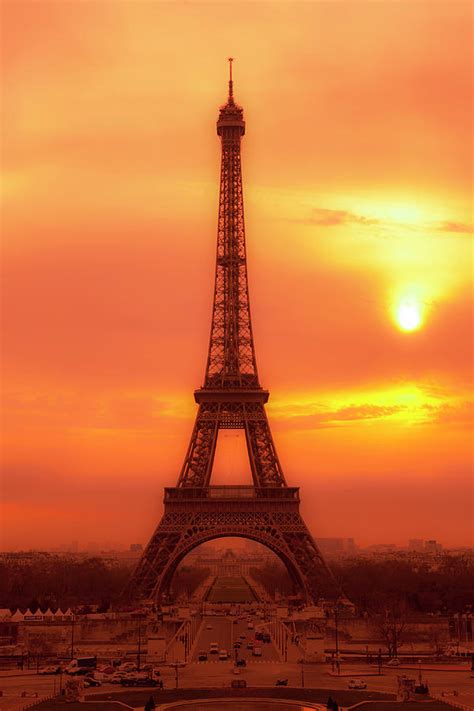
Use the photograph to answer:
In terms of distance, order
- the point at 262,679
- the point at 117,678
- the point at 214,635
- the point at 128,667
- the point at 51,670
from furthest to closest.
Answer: the point at 214,635 → the point at 51,670 → the point at 128,667 → the point at 117,678 → the point at 262,679

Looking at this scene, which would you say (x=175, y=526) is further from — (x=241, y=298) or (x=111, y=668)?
(x=111, y=668)

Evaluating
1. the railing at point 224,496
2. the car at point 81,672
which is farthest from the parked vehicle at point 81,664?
the railing at point 224,496

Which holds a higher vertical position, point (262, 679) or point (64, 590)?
point (64, 590)

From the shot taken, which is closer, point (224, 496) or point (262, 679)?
point (262, 679)

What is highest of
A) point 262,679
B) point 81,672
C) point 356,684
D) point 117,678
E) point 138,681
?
point 81,672

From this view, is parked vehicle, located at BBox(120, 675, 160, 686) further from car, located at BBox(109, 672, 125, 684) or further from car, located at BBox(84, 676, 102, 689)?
car, located at BBox(84, 676, 102, 689)

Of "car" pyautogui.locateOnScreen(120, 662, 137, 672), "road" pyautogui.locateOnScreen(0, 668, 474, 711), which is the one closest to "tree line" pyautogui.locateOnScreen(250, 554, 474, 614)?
"road" pyautogui.locateOnScreen(0, 668, 474, 711)

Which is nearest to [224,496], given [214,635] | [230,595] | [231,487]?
[231,487]

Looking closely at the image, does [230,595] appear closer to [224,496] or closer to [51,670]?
[224,496]
